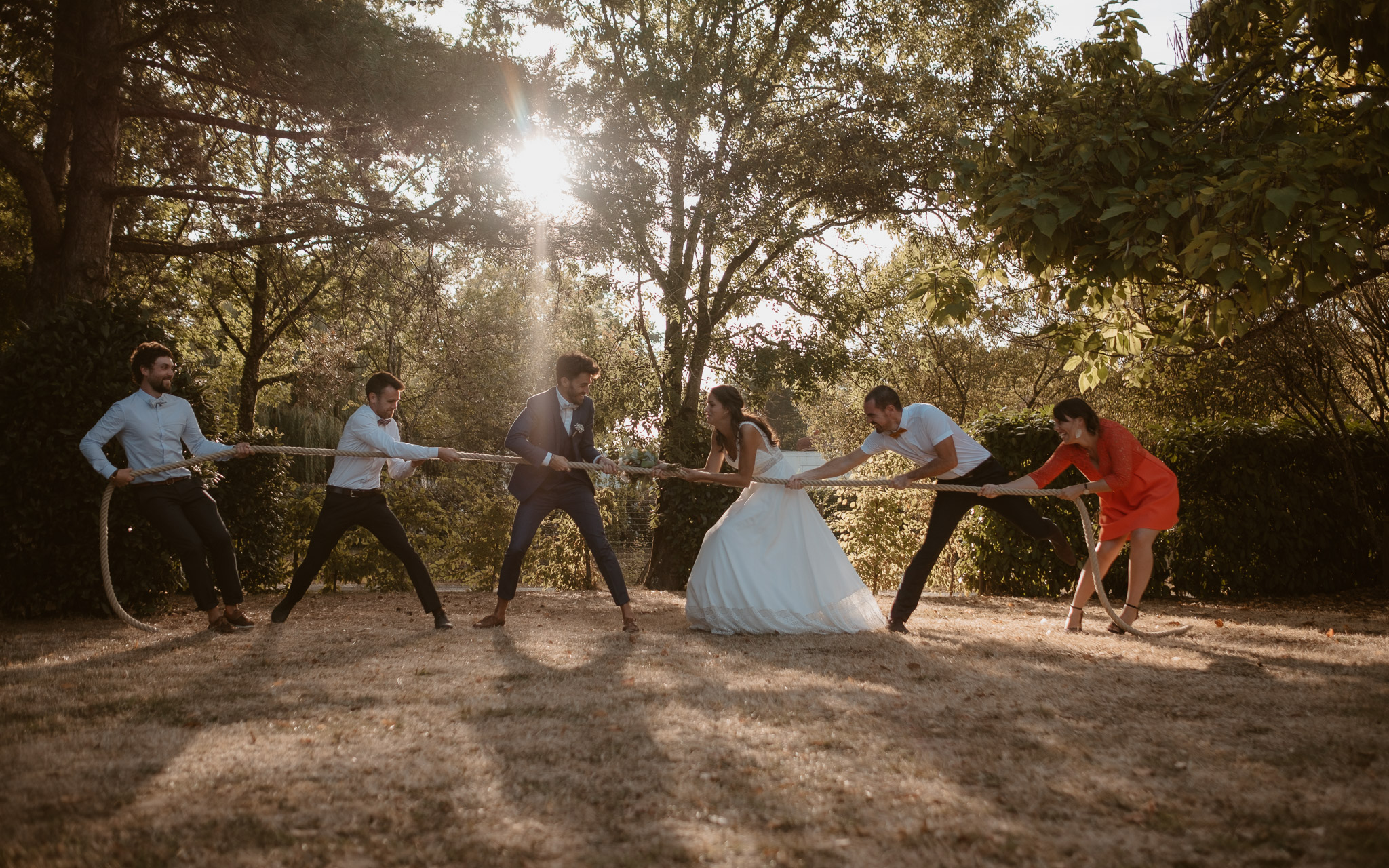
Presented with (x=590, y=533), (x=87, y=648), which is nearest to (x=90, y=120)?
(x=87, y=648)

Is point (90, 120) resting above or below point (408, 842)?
above

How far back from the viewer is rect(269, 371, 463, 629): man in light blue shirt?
7.18 metres

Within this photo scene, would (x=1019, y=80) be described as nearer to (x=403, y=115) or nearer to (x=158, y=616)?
(x=403, y=115)

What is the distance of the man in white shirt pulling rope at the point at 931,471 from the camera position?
7.34m

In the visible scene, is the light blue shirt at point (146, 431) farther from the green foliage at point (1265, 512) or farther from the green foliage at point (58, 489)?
the green foliage at point (1265, 512)

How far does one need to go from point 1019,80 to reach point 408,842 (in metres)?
14.3

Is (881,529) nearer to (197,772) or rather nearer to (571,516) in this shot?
(571,516)

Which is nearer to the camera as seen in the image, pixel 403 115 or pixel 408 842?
pixel 408 842

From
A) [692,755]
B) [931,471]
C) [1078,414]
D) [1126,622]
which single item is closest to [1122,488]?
[1078,414]

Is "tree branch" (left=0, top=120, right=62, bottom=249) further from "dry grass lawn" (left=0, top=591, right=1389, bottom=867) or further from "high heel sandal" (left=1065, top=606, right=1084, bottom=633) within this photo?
"high heel sandal" (left=1065, top=606, right=1084, bottom=633)

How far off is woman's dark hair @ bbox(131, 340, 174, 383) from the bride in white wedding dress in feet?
13.8

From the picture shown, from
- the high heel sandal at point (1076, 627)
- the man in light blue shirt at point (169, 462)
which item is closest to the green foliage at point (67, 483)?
the man in light blue shirt at point (169, 462)

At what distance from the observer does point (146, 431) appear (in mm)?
6840

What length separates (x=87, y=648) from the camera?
623cm
